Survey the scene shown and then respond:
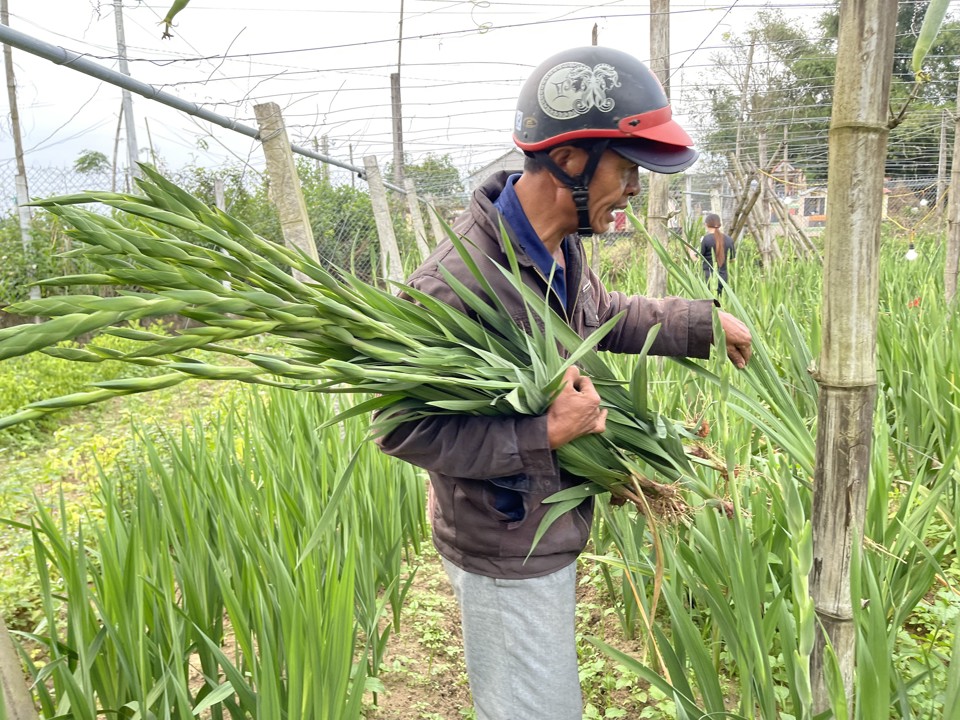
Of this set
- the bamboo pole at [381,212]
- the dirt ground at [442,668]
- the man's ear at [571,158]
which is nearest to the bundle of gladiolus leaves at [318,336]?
the man's ear at [571,158]

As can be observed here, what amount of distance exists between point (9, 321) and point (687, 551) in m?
8.07

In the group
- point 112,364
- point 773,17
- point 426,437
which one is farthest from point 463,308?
point 773,17

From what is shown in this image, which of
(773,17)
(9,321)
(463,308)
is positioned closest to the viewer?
(463,308)

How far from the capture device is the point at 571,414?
1.17m

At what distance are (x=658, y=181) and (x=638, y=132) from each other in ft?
7.03

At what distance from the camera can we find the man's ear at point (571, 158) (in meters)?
1.35

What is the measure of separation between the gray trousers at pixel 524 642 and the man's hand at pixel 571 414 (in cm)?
32

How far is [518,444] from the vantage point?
3.86 feet

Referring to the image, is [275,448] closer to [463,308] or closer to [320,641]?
[320,641]

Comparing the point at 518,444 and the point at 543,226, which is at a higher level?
the point at 543,226

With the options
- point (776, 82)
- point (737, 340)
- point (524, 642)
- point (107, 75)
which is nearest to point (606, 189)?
point (737, 340)

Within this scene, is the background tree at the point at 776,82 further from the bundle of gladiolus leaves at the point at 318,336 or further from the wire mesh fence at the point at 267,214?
the bundle of gladiolus leaves at the point at 318,336

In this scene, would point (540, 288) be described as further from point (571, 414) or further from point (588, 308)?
point (571, 414)

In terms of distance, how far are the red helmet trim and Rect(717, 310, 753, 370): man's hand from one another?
1.09ft
